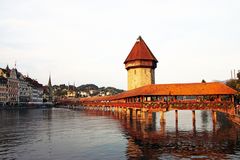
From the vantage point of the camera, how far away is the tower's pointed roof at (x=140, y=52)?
2731 inches

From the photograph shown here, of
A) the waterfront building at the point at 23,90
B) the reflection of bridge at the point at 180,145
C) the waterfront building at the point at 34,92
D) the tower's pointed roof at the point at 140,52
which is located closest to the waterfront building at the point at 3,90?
the waterfront building at the point at 23,90

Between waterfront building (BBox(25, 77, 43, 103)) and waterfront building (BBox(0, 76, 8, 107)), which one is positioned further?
waterfront building (BBox(25, 77, 43, 103))

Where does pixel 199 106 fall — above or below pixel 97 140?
above

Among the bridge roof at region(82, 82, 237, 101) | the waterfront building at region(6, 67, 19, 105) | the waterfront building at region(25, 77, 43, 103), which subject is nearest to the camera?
the bridge roof at region(82, 82, 237, 101)

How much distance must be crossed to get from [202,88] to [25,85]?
100.0 meters

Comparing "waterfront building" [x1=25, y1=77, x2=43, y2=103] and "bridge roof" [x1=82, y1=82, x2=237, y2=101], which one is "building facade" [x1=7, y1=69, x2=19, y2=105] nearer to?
"waterfront building" [x1=25, y1=77, x2=43, y2=103]

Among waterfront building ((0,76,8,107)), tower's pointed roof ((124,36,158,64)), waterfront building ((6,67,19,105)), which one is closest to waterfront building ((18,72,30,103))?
waterfront building ((6,67,19,105))

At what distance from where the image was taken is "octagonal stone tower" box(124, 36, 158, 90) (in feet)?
226

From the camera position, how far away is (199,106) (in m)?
36.9

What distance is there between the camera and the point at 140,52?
69875 millimetres

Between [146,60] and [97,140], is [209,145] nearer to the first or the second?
[97,140]

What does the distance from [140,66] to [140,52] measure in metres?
3.33

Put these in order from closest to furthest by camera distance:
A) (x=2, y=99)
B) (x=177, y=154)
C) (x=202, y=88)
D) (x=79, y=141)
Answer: (x=177, y=154)
(x=79, y=141)
(x=202, y=88)
(x=2, y=99)

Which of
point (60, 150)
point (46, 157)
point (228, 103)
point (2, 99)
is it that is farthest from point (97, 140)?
point (2, 99)
